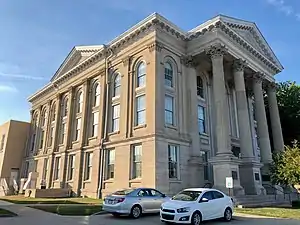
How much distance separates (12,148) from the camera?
42.0 metres

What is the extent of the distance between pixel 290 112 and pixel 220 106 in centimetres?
2100

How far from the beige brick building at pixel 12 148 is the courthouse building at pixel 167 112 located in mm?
10886

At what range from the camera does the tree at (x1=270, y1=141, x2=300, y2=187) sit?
67.3 feet

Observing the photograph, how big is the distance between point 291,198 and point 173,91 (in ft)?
47.0

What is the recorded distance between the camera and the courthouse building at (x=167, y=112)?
22.4 meters

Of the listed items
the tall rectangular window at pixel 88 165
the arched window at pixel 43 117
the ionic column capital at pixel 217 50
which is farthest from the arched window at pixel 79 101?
the ionic column capital at pixel 217 50

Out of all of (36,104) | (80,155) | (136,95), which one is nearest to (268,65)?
(136,95)

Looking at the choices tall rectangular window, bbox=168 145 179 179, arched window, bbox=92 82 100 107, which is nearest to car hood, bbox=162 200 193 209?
tall rectangular window, bbox=168 145 179 179

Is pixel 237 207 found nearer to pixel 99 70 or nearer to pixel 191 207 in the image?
pixel 191 207

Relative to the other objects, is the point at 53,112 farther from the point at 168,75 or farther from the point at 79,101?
the point at 168,75

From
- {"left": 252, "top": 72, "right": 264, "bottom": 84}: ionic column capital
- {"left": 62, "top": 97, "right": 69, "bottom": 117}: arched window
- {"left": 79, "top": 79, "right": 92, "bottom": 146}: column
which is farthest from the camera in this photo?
{"left": 62, "top": 97, "right": 69, "bottom": 117}: arched window

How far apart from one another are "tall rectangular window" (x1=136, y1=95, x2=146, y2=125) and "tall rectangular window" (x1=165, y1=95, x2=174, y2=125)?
72.8 inches

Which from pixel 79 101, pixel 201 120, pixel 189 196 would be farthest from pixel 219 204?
pixel 79 101

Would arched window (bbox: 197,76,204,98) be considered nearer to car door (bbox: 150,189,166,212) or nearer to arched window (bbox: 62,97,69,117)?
car door (bbox: 150,189,166,212)
